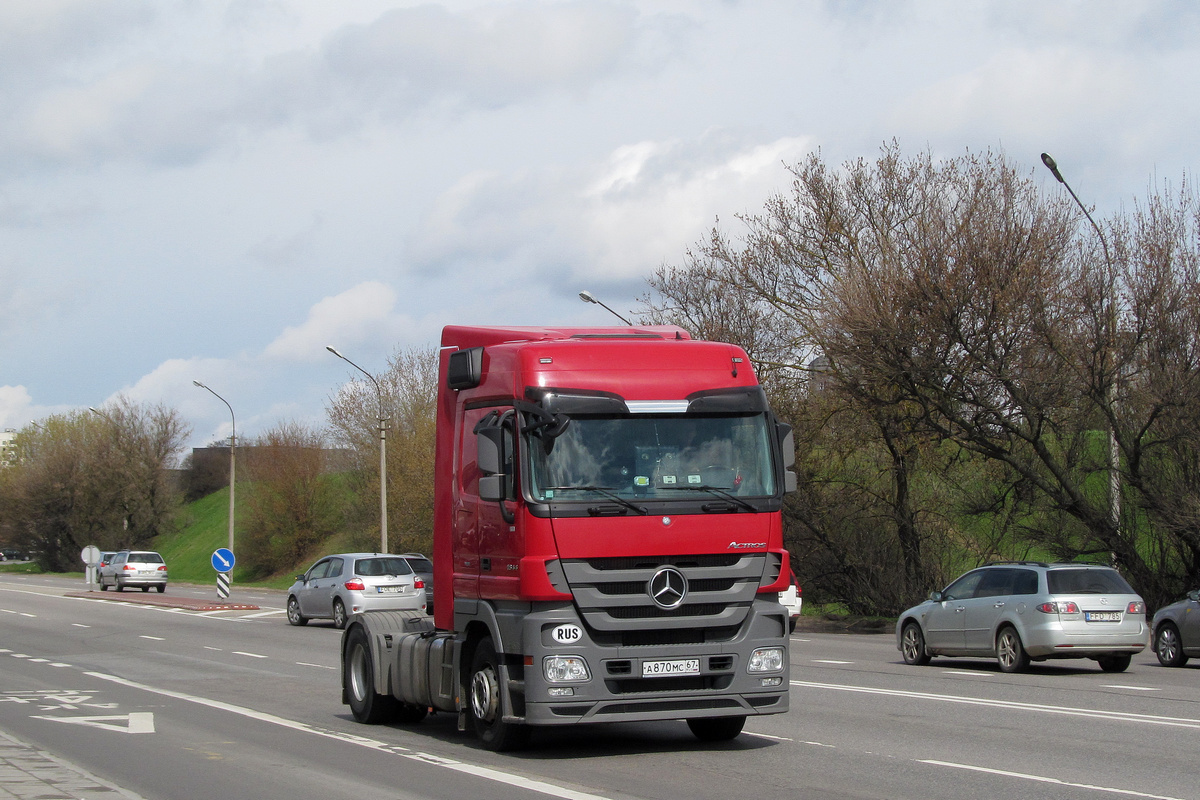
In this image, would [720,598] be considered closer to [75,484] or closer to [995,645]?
[995,645]

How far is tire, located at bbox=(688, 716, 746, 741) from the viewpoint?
10.6 m

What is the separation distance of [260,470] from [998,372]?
188ft

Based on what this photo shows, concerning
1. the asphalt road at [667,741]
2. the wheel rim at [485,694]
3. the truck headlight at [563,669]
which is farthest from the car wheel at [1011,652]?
the truck headlight at [563,669]

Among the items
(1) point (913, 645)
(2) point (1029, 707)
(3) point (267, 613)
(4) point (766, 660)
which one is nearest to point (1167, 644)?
(1) point (913, 645)

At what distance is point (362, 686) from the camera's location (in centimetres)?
1263

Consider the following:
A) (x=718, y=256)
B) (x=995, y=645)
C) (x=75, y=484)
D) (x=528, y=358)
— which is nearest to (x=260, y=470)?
(x=75, y=484)

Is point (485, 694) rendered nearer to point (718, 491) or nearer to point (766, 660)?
point (766, 660)

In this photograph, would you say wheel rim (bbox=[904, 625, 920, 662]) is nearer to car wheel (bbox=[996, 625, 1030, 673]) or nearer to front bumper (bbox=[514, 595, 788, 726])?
car wheel (bbox=[996, 625, 1030, 673])

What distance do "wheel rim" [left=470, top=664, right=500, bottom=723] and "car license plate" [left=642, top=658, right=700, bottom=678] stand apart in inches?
48.8

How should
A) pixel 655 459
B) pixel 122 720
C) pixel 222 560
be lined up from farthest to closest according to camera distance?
1. pixel 222 560
2. pixel 122 720
3. pixel 655 459

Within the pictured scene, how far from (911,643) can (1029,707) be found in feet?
21.1

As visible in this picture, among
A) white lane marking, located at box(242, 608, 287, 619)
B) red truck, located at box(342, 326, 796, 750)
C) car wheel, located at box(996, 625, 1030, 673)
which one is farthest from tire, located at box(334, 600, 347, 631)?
red truck, located at box(342, 326, 796, 750)

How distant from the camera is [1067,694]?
1441 cm

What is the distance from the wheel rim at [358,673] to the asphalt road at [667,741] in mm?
338
